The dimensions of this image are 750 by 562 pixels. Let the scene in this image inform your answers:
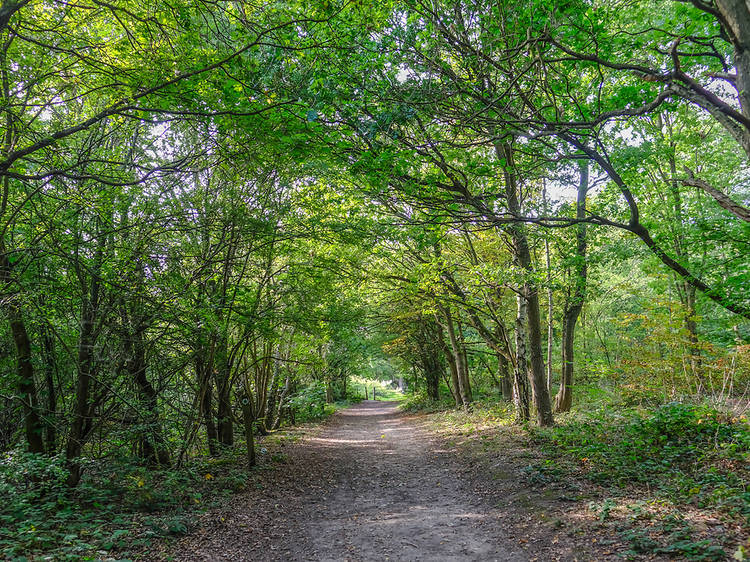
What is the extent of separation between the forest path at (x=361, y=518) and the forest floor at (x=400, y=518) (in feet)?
0.05

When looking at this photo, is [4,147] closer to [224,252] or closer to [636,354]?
[224,252]

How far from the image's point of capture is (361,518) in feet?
21.4

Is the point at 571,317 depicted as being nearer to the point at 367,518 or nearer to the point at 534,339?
the point at 534,339

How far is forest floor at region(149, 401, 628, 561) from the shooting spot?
4953mm

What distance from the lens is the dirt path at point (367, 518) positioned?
5.12 meters

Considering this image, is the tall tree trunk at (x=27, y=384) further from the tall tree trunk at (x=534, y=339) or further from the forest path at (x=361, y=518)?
the tall tree trunk at (x=534, y=339)

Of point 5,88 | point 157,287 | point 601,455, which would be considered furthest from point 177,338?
point 601,455

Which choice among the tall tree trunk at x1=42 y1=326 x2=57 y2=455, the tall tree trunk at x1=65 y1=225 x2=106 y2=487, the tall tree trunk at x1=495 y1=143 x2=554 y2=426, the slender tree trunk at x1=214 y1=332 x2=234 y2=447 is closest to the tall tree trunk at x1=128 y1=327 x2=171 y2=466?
the tall tree trunk at x1=65 y1=225 x2=106 y2=487

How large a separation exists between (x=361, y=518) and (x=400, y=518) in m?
0.62

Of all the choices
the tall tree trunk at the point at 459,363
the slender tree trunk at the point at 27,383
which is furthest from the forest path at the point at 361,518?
the tall tree trunk at the point at 459,363

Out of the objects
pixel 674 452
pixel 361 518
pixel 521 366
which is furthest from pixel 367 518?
pixel 521 366

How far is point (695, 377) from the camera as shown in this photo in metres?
9.02

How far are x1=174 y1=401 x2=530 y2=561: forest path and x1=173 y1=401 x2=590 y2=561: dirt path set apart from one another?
1cm

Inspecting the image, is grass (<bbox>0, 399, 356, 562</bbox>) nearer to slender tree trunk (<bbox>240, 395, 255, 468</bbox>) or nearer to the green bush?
slender tree trunk (<bbox>240, 395, 255, 468</bbox>)
